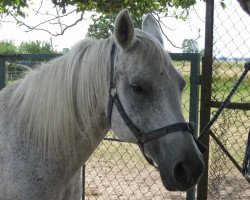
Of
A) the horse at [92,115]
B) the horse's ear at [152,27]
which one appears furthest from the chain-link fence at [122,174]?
the horse at [92,115]

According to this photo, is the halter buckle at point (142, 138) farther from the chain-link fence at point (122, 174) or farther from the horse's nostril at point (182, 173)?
the chain-link fence at point (122, 174)

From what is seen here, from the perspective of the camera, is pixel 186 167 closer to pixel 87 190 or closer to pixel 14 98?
pixel 14 98

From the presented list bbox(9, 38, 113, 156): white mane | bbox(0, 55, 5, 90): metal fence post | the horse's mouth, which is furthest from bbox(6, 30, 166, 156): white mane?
bbox(0, 55, 5, 90): metal fence post

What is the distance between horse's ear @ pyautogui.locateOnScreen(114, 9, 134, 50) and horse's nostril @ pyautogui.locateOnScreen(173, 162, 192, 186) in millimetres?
747

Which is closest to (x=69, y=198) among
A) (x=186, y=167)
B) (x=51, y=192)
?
(x=51, y=192)

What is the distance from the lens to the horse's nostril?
1.97m

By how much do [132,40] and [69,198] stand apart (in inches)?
47.1

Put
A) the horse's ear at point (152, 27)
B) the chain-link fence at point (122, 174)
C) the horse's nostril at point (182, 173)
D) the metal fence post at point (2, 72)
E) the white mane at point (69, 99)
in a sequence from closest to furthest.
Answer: the horse's nostril at point (182, 173) → the white mane at point (69, 99) → the horse's ear at point (152, 27) → the chain-link fence at point (122, 174) → the metal fence post at point (2, 72)

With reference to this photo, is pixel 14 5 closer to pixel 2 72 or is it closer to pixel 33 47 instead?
pixel 2 72

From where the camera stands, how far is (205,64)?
10.5 ft

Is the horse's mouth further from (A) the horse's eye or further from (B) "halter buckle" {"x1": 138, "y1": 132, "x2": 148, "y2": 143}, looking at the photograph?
(A) the horse's eye

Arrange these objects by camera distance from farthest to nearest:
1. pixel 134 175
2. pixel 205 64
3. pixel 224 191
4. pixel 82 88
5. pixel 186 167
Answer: pixel 134 175 → pixel 224 191 → pixel 205 64 → pixel 82 88 → pixel 186 167

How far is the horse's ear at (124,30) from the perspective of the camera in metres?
2.08

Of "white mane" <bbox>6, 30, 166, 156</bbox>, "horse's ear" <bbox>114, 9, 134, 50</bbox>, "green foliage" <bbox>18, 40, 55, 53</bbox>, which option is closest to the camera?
"horse's ear" <bbox>114, 9, 134, 50</bbox>
